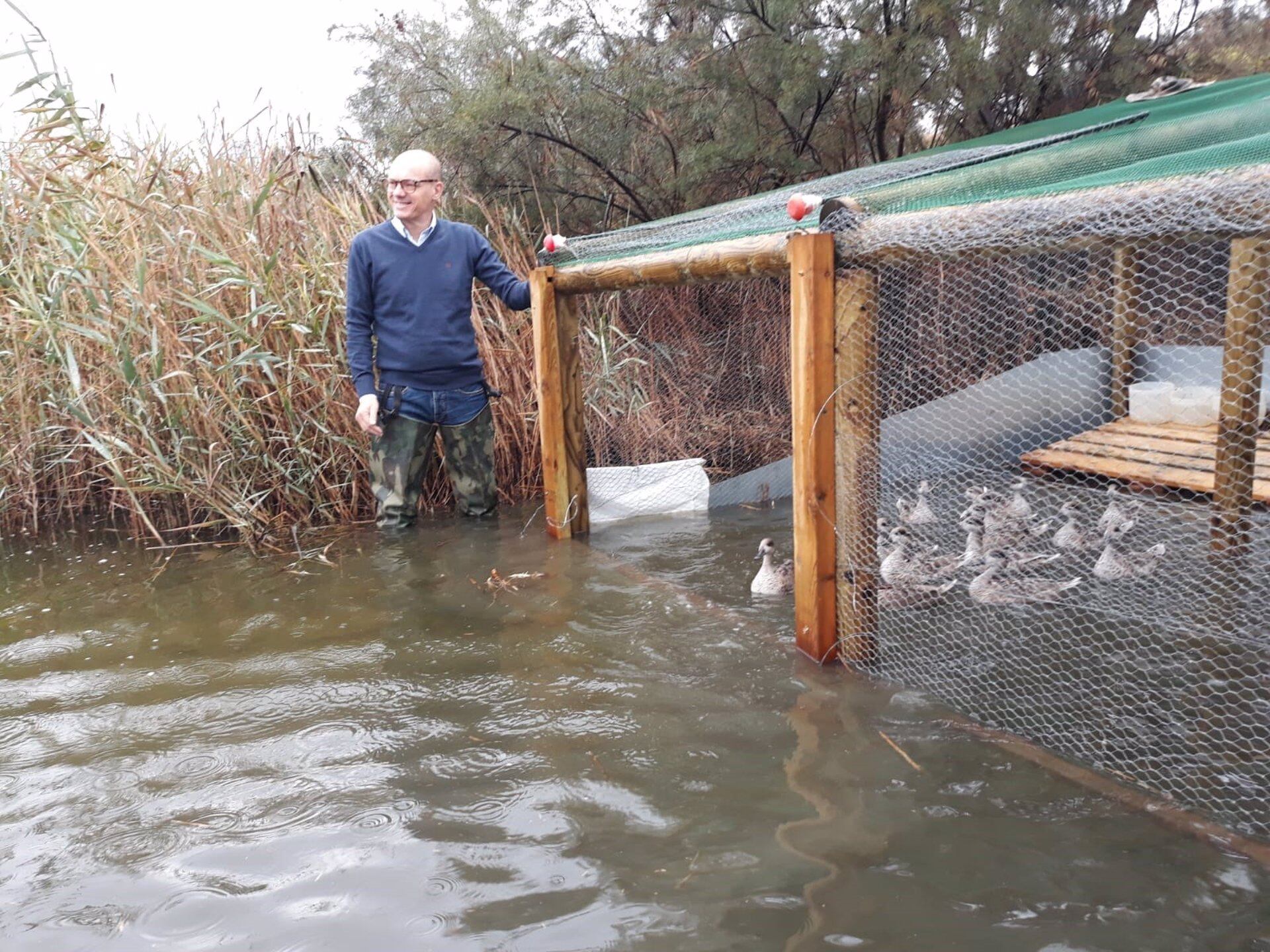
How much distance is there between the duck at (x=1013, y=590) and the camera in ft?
13.0

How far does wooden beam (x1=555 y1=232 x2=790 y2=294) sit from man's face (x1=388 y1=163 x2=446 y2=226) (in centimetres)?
73

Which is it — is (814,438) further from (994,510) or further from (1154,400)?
(1154,400)

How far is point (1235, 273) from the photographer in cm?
420

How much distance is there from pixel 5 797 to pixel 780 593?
2780 mm

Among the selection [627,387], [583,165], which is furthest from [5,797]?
[583,165]

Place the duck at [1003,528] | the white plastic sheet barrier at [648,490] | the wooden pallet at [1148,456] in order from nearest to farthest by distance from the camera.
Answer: the duck at [1003,528] < the wooden pallet at [1148,456] < the white plastic sheet barrier at [648,490]

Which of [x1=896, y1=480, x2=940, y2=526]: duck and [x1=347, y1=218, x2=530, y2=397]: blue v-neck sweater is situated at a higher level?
[x1=347, y1=218, x2=530, y2=397]: blue v-neck sweater

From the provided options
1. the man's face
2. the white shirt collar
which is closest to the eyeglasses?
the man's face

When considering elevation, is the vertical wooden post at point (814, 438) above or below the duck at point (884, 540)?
above

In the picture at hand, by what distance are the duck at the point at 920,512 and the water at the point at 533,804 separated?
3.05 feet

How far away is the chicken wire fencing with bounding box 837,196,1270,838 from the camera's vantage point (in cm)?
292

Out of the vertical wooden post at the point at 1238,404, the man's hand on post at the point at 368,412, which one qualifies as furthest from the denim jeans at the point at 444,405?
the vertical wooden post at the point at 1238,404

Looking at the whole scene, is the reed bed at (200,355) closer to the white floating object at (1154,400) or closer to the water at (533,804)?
the water at (533,804)

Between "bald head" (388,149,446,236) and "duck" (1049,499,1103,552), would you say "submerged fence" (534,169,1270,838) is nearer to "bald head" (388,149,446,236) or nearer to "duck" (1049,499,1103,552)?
"duck" (1049,499,1103,552)
